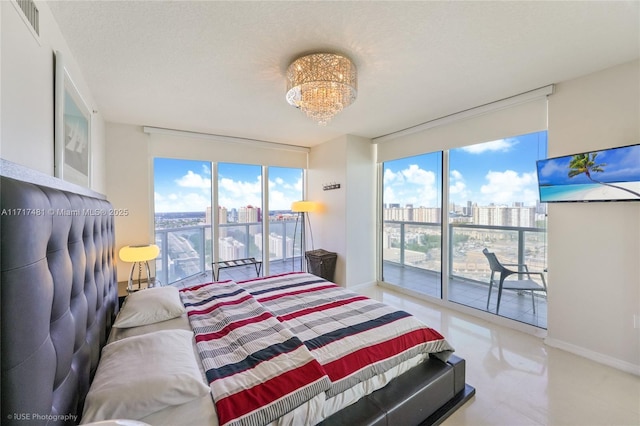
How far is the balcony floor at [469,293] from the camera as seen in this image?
2801 millimetres

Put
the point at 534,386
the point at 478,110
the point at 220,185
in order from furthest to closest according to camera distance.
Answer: the point at 220,185
the point at 478,110
the point at 534,386

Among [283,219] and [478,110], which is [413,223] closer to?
[478,110]

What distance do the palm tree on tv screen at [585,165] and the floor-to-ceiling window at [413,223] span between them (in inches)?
56.2

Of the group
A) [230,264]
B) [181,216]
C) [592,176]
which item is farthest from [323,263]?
[592,176]

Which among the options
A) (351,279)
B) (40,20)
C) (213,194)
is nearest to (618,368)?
(351,279)

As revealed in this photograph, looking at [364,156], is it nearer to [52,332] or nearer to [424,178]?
[424,178]

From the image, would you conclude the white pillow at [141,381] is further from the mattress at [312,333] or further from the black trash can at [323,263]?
the black trash can at [323,263]

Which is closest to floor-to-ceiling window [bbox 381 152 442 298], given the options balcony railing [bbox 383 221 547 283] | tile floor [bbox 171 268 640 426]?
balcony railing [bbox 383 221 547 283]

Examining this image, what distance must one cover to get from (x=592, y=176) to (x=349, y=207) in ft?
8.60

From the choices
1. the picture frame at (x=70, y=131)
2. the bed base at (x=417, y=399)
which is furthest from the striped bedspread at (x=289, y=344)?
the picture frame at (x=70, y=131)

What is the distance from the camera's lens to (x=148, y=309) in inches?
71.7

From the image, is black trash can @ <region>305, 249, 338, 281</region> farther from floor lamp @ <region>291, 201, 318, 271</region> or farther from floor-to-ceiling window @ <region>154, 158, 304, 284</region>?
floor-to-ceiling window @ <region>154, 158, 304, 284</region>

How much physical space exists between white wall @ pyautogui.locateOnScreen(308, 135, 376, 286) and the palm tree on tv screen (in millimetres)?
2475

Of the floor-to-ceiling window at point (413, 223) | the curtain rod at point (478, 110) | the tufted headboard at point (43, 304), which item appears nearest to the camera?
the tufted headboard at point (43, 304)
